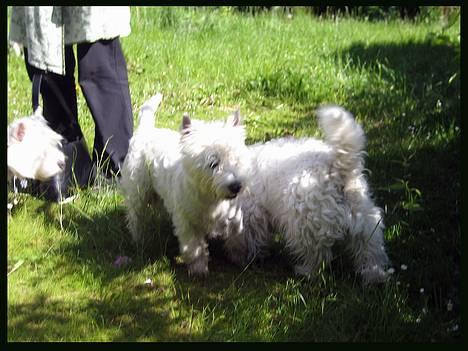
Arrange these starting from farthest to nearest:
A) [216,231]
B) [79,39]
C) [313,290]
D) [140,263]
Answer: [216,231] < [313,290] < [140,263] < [79,39]

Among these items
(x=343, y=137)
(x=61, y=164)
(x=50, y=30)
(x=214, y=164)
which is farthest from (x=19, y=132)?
(x=343, y=137)

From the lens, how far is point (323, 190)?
334 centimetres

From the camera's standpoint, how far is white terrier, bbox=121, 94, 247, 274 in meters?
3.15

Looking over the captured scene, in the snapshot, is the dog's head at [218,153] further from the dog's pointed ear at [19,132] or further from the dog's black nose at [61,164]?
the dog's pointed ear at [19,132]

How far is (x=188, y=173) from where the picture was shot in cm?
330

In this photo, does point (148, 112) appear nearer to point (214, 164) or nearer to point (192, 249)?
point (214, 164)

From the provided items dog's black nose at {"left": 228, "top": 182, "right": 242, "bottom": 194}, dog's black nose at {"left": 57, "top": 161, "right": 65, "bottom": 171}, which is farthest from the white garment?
dog's black nose at {"left": 228, "top": 182, "right": 242, "bottom": 194}

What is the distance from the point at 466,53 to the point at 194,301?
5.19 ft

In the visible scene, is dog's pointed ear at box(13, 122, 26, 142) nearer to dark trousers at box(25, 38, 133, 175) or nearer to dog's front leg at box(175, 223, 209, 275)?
dark trousers at box(25, 38, 133, 175)

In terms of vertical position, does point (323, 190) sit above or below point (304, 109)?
below

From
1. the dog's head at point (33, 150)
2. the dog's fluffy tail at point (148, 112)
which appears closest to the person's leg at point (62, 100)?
the dog's head at point (33, 150)

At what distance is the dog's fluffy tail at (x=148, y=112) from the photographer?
10.1 ft
